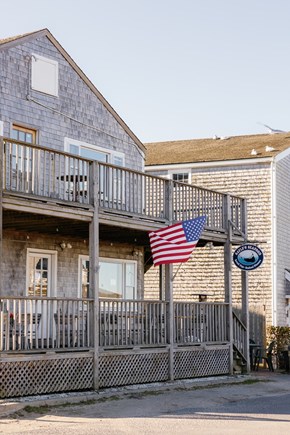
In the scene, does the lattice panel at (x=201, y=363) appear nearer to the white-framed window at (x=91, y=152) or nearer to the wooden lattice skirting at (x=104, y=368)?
the wooden lattice skirting at (x=104, y=368)

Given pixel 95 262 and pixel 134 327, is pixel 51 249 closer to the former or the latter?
pixel 95 262

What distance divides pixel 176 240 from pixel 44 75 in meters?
5.61

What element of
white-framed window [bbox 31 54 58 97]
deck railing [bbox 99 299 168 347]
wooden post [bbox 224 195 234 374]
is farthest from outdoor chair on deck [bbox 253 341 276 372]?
white-framed window [bbox 31 54 58 97]

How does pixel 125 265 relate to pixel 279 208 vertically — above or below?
below

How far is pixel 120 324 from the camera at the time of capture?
19.1m

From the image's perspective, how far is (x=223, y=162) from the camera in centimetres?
2898

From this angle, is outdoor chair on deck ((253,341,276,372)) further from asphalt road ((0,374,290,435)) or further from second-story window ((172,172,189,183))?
second-story window ((172,172,189,183))

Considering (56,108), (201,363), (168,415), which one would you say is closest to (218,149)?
(56,108)

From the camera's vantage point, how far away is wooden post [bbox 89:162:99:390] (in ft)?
58.3

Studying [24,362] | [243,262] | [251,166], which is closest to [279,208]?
[251,166]

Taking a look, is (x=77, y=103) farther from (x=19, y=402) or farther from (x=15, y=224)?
(x=19, y=402)

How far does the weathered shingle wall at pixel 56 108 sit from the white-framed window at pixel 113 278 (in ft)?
9.83

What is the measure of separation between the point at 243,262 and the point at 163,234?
3.77 meters

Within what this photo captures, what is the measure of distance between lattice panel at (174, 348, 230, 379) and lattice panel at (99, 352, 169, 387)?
617 millimetres
